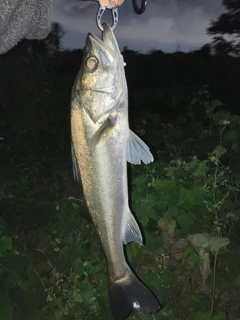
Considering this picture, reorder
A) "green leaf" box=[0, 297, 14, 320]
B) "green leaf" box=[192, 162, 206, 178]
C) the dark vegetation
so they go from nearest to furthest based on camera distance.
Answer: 1. "green leaf" box=[0, 297, 14, 320]
2. the dark vegetation
3. "green leaf" box=[192, 162, 206, 178]

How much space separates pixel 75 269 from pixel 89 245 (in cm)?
31

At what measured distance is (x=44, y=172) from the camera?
5.15 meters

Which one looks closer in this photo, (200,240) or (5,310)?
(200,240)

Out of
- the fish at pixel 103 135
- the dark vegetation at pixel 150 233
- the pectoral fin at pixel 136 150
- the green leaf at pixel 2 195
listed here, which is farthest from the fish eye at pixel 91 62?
the green leaf at pixel 2 195

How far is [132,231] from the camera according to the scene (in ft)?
4.97

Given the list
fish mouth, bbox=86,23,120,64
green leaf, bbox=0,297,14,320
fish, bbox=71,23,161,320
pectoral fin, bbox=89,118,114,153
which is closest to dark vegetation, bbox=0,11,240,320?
green leaf, bbox=0,297,14,320

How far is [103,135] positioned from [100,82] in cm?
18

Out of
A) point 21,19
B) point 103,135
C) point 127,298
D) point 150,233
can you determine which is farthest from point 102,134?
point 150,233

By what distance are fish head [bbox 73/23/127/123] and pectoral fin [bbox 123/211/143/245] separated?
423 millimetres

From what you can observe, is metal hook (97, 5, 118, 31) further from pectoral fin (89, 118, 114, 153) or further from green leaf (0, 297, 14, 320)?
green leaf (0, 297, 14, 320)

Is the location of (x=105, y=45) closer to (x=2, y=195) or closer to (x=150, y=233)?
(x=150, y=233)

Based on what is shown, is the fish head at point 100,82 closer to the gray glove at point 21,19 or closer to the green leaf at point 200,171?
the gray glove at point 21,19

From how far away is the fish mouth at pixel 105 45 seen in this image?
1254mm

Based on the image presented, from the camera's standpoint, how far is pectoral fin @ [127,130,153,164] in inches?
54.7
